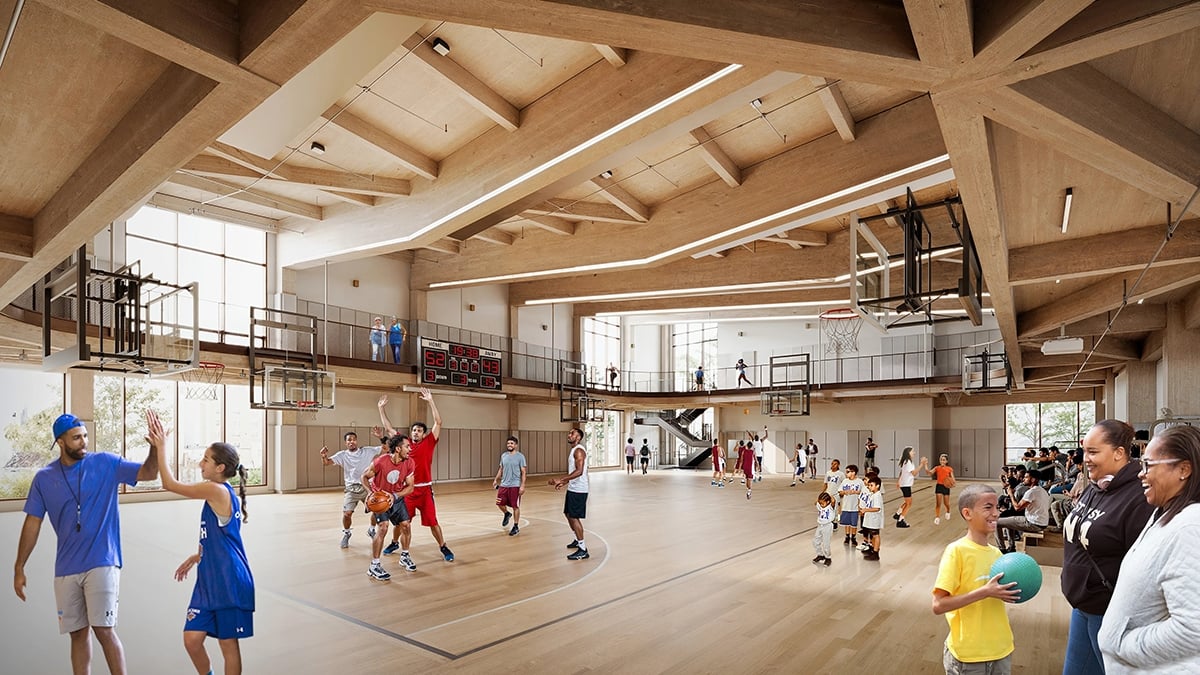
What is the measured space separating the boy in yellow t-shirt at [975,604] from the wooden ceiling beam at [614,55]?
725 centimetres

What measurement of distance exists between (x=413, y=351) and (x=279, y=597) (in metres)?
16.9

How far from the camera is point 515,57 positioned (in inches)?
376

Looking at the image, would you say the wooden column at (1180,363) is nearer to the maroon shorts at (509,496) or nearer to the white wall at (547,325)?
the maroon shorts at (509,496)

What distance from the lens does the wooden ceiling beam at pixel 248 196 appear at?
1487cm

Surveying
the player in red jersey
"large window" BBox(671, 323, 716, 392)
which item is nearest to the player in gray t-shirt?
the player in red jersey

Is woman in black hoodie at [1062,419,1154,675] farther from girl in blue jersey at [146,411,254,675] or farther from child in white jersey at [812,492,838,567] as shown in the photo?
child in white jersey at [812,492,838,567]

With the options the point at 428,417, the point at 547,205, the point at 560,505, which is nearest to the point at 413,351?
the point at 428,417

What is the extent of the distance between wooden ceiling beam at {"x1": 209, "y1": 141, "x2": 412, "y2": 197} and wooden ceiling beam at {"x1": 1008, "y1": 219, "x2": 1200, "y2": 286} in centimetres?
1095

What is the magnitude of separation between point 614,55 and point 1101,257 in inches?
261

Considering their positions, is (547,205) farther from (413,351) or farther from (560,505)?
(413,351)

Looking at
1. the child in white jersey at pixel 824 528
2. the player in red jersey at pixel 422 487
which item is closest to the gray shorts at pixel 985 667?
the child in white jersey at pixel 824 528

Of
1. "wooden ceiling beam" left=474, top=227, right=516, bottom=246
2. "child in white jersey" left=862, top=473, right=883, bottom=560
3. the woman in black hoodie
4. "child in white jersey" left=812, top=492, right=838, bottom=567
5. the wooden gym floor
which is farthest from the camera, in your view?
"wooden ceiling beam" left=474, top=227, right=516, bottom=246

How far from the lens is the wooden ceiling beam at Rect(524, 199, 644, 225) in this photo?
1483cm

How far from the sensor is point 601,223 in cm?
1639
